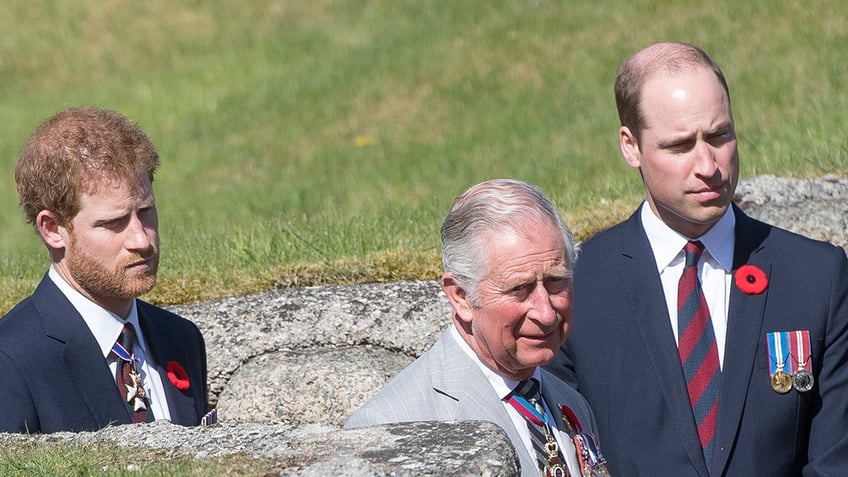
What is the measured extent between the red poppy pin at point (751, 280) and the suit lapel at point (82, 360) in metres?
2.00

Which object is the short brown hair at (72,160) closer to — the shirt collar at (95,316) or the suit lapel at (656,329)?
the shirt collar at (95,316)

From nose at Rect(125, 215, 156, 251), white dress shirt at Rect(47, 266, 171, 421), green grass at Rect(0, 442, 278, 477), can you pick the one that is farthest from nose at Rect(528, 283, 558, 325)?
white dress shirt at Rect(47, 266, 171, 421)

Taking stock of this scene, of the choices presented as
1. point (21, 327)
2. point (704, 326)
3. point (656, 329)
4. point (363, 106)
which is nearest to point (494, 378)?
point (656, 329)

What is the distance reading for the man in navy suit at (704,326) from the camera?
162 inches

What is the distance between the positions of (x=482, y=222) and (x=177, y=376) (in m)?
1.43

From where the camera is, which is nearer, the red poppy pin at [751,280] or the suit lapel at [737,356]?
the suit lapel at [737,356]

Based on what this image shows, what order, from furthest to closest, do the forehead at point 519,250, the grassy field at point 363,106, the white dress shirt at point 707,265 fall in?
the grassy field at point 363,106 → the white dress shirt at point 707,265 → the forehead at point 519,250

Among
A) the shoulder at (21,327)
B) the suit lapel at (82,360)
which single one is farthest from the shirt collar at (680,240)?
the shoulder at (21,327)

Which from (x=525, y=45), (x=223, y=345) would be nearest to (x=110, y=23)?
(x=525, y=45)

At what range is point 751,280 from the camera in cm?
422

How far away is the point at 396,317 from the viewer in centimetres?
602

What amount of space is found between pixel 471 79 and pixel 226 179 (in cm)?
223

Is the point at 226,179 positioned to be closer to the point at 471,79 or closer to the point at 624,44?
the point at 471,79

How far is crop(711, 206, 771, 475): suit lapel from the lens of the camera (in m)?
4.08
